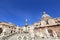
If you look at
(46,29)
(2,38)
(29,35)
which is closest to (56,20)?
(46,29)

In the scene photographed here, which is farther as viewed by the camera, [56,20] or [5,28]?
[5,28]

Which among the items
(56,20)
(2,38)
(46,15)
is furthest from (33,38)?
(46,15)

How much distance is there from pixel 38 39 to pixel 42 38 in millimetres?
805

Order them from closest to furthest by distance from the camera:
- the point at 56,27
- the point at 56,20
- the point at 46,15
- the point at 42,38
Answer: the point at 42,38
the point at 56,27
the point at 56,20
the point at 46,15

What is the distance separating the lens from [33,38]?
25891mm

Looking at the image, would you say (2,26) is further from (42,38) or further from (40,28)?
(42,38)

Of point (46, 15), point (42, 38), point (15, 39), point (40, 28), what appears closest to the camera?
point (42, 38)

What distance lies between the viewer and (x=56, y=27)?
3228 cm

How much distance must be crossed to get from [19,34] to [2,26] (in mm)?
22316

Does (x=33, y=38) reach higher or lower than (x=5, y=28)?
lower

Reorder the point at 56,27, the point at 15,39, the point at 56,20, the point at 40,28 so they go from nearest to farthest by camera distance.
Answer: the point at 15,39 < the point at 56,27 < the point at 40,28 < the point at 56,20

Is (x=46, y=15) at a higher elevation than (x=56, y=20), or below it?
higher

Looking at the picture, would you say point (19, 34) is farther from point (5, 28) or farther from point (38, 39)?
point (5, 28)

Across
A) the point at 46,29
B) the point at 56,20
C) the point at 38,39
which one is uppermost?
the point at 56,20
